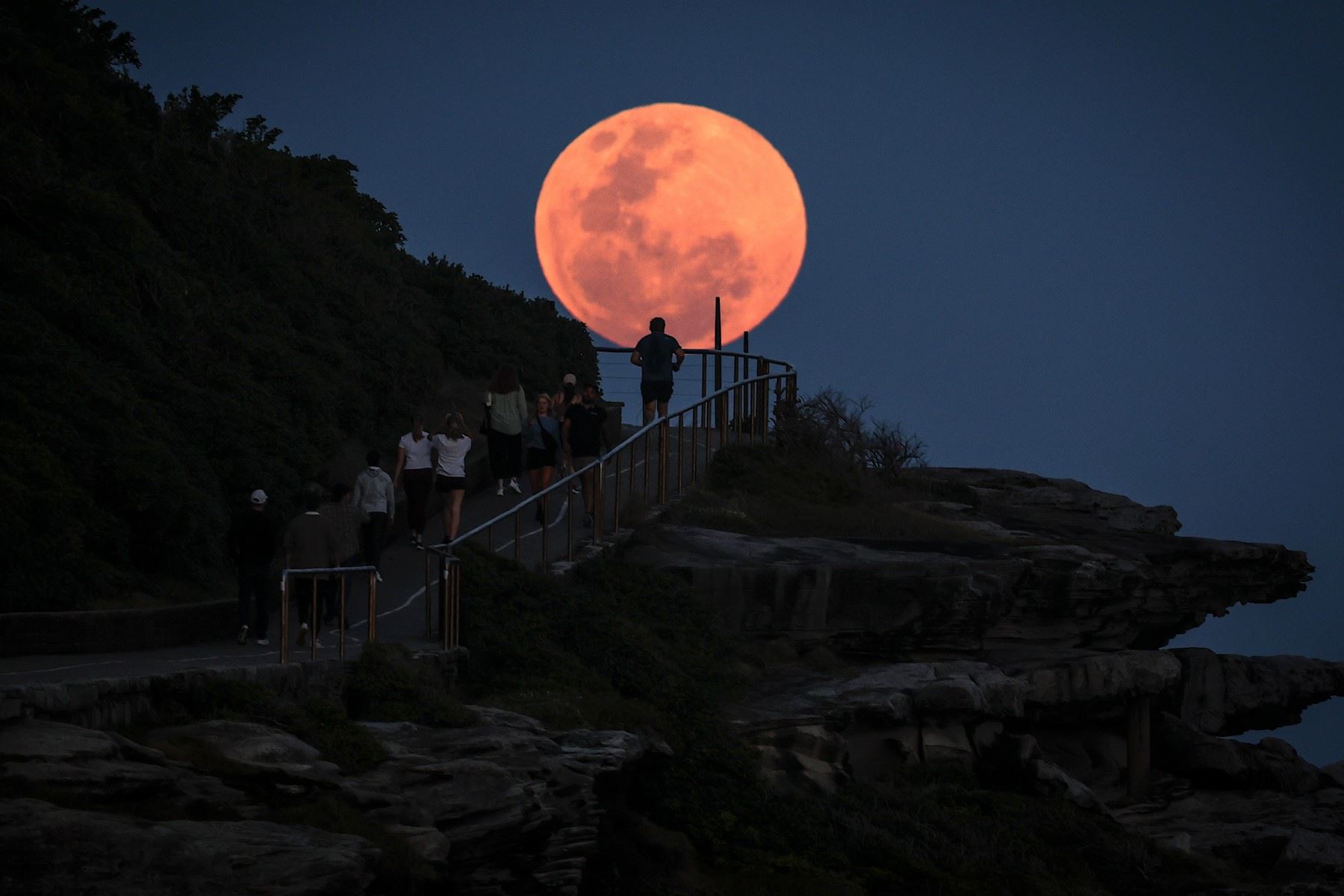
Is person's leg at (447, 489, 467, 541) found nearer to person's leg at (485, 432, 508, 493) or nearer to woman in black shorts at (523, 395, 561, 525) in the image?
woman in black shorts at (523, 395, 561, 525)

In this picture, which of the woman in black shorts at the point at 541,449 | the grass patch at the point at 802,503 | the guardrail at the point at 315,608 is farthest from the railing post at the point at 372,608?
the grass patch at the point at 802,503

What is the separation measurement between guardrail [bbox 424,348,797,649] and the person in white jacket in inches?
30.7

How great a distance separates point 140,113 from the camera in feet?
89.8

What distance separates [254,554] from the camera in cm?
1530

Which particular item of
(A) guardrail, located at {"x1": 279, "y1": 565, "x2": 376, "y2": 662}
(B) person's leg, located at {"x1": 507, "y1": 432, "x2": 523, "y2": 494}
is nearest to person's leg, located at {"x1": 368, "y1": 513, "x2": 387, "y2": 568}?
(A) guardrail, located at {"x1": 279, "y1": 565, "x2": 376, "y2": 662}

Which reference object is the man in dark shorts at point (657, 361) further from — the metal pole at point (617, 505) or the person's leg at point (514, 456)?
the metal pole at point (617, 505)

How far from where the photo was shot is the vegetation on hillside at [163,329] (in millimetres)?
17047

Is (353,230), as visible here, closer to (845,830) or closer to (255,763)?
(845,830)

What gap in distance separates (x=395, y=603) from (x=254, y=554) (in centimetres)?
243

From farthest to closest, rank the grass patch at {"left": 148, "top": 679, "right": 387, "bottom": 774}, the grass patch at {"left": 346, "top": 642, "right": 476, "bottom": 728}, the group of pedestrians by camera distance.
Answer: the group of pedestrians, the grass patch at {"left": 346, "top": 642, "right": 476, "bottom": 728}, the grass patch at {"left": 148, "top": 679, "right": 387, "bottom": 774}

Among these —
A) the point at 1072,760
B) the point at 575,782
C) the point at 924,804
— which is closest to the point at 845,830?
the point at 924,804

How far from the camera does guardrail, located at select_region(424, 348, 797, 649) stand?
15336 millimetres

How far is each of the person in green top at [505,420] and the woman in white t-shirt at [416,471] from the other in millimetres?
1897

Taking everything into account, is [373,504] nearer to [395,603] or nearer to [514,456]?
[395,603]
